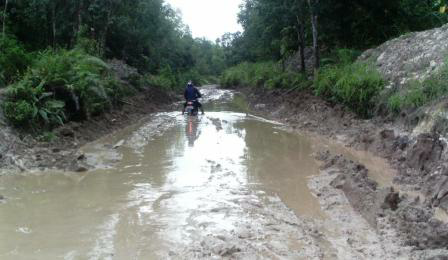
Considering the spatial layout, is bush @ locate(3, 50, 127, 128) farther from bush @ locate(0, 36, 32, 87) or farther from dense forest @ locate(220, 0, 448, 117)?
dense forest @ locate(220, 0, 448, 117)

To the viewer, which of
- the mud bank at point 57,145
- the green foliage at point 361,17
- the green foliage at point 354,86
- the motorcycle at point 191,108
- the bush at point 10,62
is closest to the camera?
the mud bank at point 57,145

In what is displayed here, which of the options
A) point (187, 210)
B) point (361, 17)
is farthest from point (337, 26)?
point (187, 210)

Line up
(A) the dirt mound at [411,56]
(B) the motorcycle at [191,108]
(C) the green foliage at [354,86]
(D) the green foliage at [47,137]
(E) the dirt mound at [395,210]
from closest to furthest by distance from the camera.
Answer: (E) the dirt mound at [395,210]
(D) the green foliage at [47,137]
(A) the dirt mound at [411,56]
(C) the green foliage at [354,86]
(B) the motorcycle at [191,108]

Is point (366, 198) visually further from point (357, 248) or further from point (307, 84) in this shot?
point (307, 84)

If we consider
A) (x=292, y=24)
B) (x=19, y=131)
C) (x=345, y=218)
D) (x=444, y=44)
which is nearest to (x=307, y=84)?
(x=292, y=24)

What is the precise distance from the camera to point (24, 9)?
21.9 meters

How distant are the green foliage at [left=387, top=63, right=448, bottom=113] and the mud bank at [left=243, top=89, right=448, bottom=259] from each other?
599mm

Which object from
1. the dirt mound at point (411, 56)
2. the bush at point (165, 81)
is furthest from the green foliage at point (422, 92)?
the bush at point (165, 81)

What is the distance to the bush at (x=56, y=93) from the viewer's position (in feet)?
39.8

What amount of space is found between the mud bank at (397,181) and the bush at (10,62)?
9.53 m

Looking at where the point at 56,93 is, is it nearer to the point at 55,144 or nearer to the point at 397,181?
the point at 55,144

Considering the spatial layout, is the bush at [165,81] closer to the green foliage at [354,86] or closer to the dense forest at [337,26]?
the dense forest at [337,26]

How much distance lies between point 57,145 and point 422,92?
9.46 meters

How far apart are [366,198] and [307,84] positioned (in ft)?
46.8
